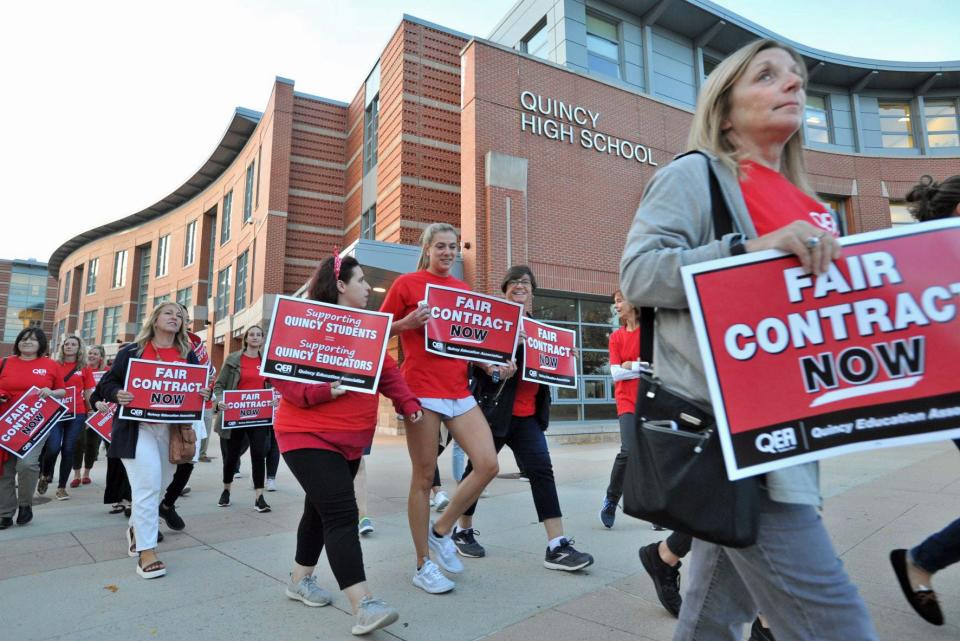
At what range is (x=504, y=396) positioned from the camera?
13.4ft

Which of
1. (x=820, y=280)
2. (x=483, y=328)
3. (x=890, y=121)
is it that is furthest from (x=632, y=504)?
(x=890, y=121)

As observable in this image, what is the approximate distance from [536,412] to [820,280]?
3045mm

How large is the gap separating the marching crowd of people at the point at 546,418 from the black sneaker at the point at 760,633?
0.01m

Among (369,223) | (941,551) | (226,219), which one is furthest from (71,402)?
(226,219)

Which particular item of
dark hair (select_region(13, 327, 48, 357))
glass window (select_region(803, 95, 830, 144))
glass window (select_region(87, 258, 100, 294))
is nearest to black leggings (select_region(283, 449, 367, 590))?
dark hair (select_region(13, 327, 48, 357))

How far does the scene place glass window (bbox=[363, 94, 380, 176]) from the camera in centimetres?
1992

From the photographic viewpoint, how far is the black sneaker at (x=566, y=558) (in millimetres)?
3549

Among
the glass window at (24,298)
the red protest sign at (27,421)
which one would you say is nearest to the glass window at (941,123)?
the red protest sign at (27,421)

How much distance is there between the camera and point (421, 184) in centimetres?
1728

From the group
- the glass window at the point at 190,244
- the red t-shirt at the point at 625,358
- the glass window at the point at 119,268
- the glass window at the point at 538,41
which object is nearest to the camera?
the red t-shirt at the point at 625,358

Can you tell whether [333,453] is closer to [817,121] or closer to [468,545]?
[468,545]

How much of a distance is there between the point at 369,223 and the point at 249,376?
13.9 meters

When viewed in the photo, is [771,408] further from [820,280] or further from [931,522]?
[931,522]

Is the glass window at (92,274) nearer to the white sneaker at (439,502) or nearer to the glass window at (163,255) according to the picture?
the glass window at (163,255)
